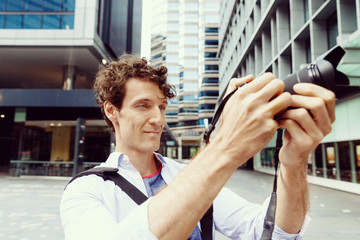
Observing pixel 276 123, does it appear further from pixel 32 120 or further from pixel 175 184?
pixel 32 120

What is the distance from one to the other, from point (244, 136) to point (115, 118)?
3.71ft

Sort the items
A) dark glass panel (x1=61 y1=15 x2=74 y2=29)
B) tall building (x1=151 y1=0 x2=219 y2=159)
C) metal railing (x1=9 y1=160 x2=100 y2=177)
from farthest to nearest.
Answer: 1. tall building (x1=151 y1=0 x2=219 y2=159)
2. dark glass panel (x1=61 y1=15 x2=74 y2=29)
3. metal railing (x1=9 y1=160 x2=100 y2=177)

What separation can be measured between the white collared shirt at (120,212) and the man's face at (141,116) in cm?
12

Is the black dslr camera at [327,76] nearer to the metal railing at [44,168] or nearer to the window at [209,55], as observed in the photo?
the metal railing at [44,168]

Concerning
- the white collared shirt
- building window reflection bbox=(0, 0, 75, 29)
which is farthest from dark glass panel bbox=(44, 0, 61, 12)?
the white collared shirt

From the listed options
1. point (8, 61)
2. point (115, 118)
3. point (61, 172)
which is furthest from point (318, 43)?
point (8, 61)

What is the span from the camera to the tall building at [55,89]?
17109mm

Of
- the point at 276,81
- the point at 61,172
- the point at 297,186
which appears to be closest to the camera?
the point at 276,81

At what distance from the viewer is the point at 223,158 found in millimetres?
747

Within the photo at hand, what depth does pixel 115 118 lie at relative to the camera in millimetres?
1699

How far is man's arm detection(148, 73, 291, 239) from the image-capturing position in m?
0.71

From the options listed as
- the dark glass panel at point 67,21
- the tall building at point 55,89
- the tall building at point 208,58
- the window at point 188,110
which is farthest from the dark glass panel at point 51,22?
the window at point 188,110

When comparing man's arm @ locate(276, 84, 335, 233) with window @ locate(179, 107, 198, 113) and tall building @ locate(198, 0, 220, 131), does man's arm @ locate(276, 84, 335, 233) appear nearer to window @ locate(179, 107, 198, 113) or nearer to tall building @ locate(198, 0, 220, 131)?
tall building @ locate(198, 0, 220, 131)

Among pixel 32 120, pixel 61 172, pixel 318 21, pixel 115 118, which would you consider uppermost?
pixel 318 21
